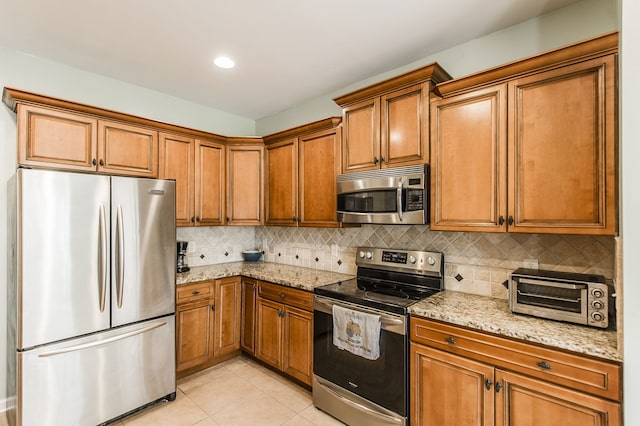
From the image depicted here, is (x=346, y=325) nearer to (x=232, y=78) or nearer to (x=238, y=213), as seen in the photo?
(x=238, y=213)

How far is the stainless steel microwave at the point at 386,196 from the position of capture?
2.23m

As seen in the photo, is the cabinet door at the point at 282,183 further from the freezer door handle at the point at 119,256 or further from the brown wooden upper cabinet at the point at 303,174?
the freezer door handle at the point at 119,256

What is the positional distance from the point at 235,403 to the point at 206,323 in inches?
31.3

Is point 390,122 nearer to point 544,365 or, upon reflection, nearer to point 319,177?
point 319,177

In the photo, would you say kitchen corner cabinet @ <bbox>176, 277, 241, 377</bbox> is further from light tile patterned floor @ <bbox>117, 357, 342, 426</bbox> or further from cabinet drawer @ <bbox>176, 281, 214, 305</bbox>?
light tile patterned floor @ <bbox>117, 357, 342, 426</bbox>

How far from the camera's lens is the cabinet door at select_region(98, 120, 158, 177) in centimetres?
265

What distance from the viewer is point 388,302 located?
212cm

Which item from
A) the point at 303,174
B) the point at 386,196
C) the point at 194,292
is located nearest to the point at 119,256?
the point at 194,292

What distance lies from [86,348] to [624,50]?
3.41 m

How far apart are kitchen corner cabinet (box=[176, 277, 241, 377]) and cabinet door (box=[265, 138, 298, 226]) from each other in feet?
2.65

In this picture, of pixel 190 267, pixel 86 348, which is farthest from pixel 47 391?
pixel 190 267

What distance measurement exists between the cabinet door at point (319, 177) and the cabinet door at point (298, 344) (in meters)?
0.86

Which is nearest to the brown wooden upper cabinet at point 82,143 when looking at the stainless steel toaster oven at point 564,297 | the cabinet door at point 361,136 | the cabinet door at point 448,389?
the cabinet door at point 361,136

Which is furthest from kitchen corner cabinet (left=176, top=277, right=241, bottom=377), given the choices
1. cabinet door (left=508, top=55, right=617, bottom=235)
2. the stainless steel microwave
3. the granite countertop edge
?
cabinet door (left=508, top=55, right=617, bottom=235)
